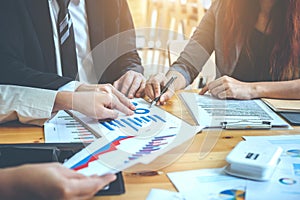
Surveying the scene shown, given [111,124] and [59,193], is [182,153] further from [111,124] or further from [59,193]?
[59,193]

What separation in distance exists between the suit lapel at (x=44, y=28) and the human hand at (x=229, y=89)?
509mm

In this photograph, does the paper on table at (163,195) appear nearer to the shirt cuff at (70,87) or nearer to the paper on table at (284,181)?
the paper on table at (284,181)

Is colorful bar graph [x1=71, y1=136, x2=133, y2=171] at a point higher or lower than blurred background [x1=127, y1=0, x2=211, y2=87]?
higher

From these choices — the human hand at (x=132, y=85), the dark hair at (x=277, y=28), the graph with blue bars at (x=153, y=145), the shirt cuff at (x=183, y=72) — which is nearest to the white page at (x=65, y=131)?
the graph with blue bars at (x=153, y=145)

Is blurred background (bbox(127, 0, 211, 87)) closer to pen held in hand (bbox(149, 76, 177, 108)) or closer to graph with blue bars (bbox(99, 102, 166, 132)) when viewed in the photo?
pen held in hand (bbox(149, 76, 177, 108))

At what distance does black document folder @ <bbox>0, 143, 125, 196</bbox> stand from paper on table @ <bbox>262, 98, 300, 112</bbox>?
56 cm

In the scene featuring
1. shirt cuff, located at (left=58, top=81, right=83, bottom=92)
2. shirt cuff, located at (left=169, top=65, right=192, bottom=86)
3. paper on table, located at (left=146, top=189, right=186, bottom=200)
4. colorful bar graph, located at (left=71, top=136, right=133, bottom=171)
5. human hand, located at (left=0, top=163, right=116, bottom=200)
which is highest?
human hand, located at (left=0, top=163, right=116, bottom=200)

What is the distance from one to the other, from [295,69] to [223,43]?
0.28 metres

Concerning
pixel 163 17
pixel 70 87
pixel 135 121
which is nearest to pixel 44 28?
pixel 70 87

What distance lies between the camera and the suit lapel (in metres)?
1.32

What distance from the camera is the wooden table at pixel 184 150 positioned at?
74cm

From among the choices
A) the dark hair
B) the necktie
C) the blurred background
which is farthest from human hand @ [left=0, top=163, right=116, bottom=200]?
the blurred background

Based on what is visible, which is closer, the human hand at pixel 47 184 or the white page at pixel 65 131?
the human hand at pixel 47 184

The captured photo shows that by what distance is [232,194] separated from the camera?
715mm
